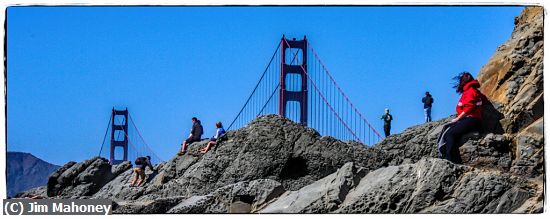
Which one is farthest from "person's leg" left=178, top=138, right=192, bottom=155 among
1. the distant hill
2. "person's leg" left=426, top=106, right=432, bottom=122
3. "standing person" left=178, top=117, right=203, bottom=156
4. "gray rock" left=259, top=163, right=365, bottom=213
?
"person's leg" left=426, top=106, right=432, bottom=122

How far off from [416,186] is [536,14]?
164 inches

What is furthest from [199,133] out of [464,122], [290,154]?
[464,122]

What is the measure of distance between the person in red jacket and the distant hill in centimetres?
537

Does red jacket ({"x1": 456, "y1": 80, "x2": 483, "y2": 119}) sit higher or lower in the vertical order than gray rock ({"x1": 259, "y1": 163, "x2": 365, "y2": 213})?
higher

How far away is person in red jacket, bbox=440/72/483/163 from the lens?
14.2 metres

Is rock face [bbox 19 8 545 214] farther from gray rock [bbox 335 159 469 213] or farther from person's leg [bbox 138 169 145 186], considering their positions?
person's leg [bbox 138 169 145 186]

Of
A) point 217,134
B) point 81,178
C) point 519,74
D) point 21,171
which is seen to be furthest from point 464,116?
point 81,178

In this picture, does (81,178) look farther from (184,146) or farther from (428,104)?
(428,104)

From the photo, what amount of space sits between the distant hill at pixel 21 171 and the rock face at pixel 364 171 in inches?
46.7

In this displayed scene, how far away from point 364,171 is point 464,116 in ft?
5.15

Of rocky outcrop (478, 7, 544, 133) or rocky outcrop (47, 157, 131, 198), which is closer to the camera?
rocky outcrop (478, 7, 544, 133)

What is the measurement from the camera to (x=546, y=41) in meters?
14.6

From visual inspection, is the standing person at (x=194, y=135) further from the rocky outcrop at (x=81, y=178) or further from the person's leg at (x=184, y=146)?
the rocky outcrop at (x=81, y=178)
